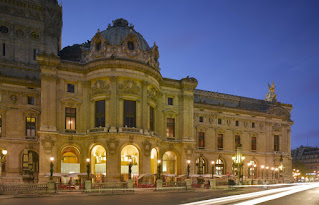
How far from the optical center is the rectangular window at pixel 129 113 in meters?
52.4

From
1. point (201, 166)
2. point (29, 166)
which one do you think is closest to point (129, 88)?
point (29, 166)

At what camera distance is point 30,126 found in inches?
2169

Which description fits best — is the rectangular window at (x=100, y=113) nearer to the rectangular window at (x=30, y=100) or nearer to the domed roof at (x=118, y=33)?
the domed roof at (x=118, y=33)

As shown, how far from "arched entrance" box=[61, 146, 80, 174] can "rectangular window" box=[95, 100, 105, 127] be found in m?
5.73

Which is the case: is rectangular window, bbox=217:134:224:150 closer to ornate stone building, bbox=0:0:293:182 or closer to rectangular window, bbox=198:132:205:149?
rectangular window, bbox=198:132:205:149

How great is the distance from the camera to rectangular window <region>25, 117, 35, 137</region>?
54.9 m

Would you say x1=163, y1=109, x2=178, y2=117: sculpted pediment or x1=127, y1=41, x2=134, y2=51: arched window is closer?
x1=127, y1=41, x2=134, y2=51: arched window

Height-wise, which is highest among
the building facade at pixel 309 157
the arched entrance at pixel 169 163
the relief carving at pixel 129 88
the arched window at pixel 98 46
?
the arched window at pixel 98 46

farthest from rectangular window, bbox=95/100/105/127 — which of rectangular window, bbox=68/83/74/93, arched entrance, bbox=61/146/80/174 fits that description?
arched entrance, bbox=61/146/80/174

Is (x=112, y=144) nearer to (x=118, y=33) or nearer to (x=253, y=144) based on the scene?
(x=118, y=33)

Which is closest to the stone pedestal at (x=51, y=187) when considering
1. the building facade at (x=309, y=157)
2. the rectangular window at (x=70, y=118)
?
the rectangular window at (x=70, y=118)

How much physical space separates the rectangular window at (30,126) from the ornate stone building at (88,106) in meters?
0.16

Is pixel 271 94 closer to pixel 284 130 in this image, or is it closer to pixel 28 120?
pixel 284 130

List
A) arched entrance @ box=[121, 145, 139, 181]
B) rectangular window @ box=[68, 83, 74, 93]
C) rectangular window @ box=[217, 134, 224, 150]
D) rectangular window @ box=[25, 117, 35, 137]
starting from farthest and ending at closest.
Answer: rectangular window @ box=[217, 134, 224, 150], rectangular window @ box=[25, 117, 35, 137], arched entrance @ box=[121, 145, 139, 181], rectangular window @ box=[68, 83, 74, 93]
